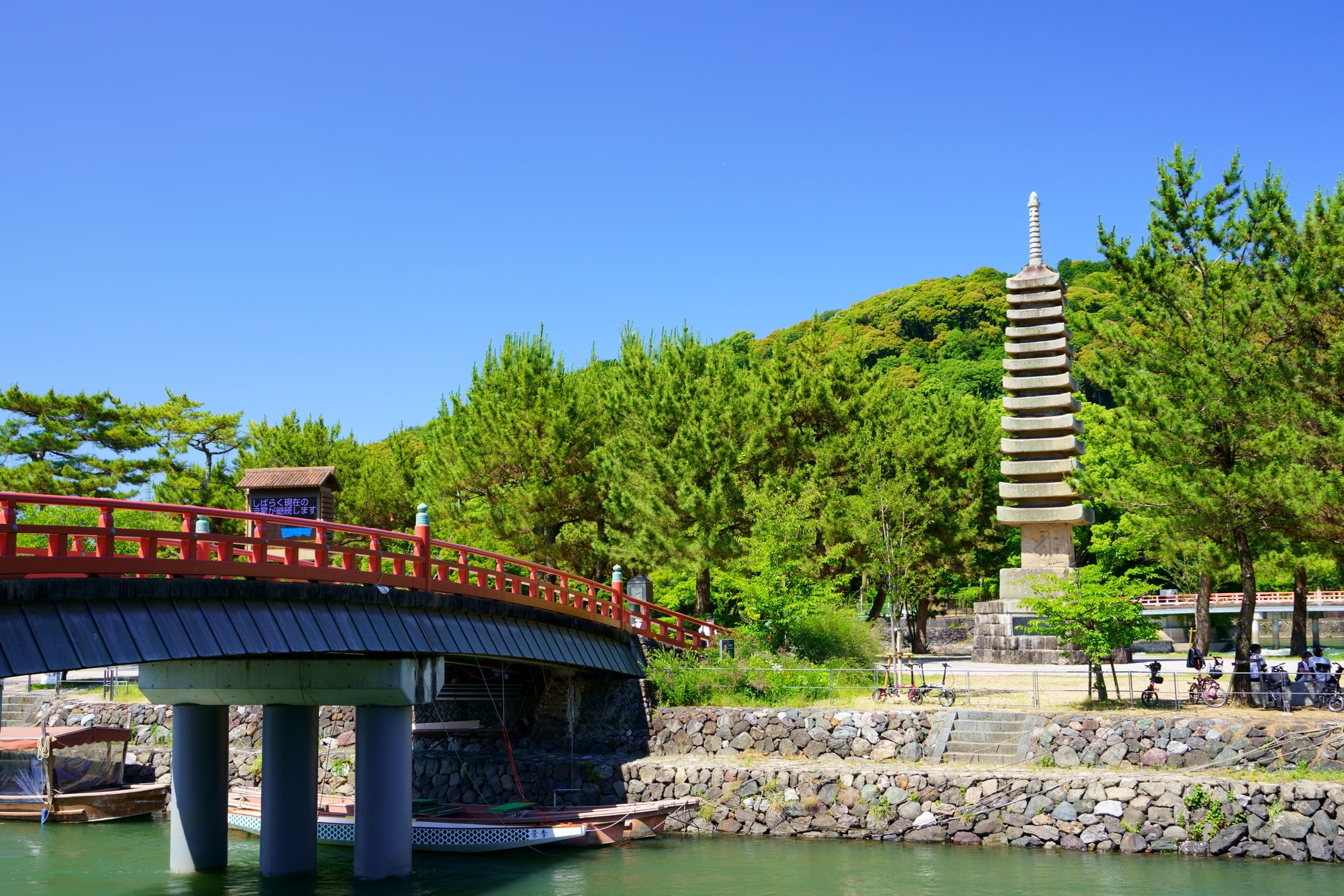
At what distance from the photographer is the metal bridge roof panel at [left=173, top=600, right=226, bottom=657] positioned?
17703 millimetres

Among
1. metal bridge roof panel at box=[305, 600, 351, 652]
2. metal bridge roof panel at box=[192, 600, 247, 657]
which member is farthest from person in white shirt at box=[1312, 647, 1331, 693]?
metal bridge roof panel at box=[192, 600, 247, 657]

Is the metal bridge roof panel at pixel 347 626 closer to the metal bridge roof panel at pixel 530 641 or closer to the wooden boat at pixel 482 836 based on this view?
the metal bridge roof panel at pixel 530 641

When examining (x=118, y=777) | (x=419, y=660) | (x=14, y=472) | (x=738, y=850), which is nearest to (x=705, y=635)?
(x=738, y=850)

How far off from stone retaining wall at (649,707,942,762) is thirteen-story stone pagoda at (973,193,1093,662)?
13971 mm

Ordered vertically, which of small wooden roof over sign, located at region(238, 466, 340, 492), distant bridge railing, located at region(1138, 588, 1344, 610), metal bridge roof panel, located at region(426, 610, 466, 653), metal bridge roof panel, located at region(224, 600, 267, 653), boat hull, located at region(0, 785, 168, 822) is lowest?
boat hull, located at region(0, 785, 168, 822)

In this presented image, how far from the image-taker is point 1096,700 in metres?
29.1

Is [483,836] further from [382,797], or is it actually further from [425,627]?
[425,627]

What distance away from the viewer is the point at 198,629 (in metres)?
18.0

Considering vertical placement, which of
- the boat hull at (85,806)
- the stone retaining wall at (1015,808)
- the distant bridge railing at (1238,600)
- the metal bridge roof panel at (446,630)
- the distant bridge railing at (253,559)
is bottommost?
the boat hull at (85,806)

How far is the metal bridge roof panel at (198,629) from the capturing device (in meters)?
17.7

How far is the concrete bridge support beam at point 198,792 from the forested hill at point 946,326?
7241 cm

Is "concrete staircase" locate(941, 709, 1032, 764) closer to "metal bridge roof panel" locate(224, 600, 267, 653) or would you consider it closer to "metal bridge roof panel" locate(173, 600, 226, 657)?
"metal bridge roof panel" locate(224, 600, 267, 653)


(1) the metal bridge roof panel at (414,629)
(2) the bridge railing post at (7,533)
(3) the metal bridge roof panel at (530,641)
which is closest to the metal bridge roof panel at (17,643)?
(2) the bridge railing post at (7,533)

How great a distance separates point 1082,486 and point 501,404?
21.3m
